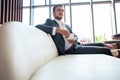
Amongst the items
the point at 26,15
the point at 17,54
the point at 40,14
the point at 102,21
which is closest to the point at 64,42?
the point at 17,54

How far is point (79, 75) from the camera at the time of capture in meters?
0.78

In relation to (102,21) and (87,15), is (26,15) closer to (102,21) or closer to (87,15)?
(87,15)

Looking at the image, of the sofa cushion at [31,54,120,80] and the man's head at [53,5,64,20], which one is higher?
the man's head at [53,5,64,20]

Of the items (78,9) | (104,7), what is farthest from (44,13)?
(104,7)

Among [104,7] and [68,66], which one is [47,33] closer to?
[68,66]

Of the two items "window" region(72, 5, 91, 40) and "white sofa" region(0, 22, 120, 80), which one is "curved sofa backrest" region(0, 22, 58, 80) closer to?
"white sofa" region(0, 22, 120, 80)

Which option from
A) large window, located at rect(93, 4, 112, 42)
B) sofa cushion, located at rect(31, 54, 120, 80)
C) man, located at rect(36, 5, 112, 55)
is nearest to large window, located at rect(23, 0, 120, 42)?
large window, located at rect(93, 4, 112, 42)

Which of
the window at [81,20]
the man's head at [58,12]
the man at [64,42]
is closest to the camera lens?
the man at [64,42]

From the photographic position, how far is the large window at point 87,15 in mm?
6316

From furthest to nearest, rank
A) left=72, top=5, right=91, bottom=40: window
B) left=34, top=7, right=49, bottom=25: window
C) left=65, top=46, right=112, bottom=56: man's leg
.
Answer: left=34, top=7, right=49, bottom=25: window
left=72, top=5, right=91, bottom=40: window
left=65, top=46, right=112, bottom=56: man's leg

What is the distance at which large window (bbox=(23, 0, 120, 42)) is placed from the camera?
6.32 meters

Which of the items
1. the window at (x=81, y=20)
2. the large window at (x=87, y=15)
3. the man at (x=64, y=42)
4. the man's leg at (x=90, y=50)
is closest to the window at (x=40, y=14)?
the large window at (x=87, y=15)

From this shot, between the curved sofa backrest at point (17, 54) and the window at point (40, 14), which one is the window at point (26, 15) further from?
the curved sofa backrest at point (17, 54)

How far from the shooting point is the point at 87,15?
6.62m
